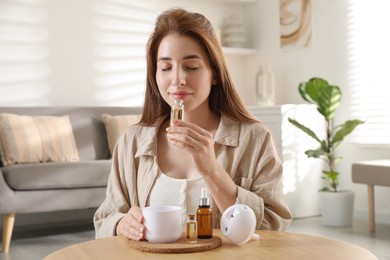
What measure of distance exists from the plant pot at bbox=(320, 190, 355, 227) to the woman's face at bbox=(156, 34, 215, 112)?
2.98 meters

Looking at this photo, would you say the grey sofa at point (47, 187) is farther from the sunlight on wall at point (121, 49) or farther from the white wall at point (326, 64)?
the white wall at point (326, 64)

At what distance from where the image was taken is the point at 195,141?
105 centimetres

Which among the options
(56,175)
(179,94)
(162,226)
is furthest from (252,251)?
(56,175)

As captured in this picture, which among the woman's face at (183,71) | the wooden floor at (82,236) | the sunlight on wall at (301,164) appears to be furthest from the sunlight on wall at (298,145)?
the woman's face at (183,71)

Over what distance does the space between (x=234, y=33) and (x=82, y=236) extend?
2.62 meters

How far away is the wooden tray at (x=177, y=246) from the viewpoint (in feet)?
3.16

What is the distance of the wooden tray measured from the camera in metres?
0.96

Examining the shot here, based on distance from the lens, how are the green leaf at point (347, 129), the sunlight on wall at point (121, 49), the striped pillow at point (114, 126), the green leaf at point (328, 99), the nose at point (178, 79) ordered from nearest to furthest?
the nose at point (178, 79) → the green leaf at point (347, 129) → the green leaf at point (328, 99) → the striped pillow at point (114, 126) → the sunlight on wall at point (121, 49)

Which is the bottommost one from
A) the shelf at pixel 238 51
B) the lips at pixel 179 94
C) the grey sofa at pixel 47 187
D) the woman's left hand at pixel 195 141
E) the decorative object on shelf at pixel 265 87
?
the grey sofa at pixel 47 187

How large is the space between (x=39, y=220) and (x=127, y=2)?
211cm

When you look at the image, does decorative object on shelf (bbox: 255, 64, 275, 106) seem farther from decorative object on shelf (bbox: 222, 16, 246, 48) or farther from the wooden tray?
the wooden tray

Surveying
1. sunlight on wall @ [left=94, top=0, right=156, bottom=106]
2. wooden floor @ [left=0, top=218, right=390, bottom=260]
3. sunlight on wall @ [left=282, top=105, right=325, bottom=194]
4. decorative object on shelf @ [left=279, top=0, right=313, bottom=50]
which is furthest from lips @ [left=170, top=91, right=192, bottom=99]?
decorative object on shelf @ [left=279, top=0, right=313, bottom=50]

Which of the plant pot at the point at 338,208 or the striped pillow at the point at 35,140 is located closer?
the striped pillow at the point at 35,140

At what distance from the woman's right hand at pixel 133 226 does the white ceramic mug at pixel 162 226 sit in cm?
1
